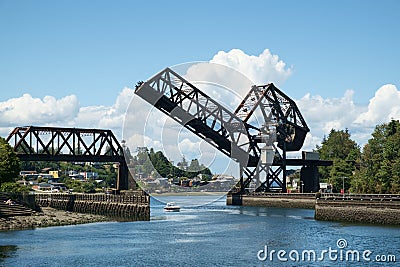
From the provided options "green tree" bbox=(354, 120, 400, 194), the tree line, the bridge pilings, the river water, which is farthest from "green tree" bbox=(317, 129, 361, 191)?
the river water

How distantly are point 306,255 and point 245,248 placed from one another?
13.1 ft

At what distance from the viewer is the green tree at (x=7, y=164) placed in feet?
218

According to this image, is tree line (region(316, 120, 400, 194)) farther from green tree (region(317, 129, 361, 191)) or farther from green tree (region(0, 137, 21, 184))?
green tree (region(0, 137, 21, 184))

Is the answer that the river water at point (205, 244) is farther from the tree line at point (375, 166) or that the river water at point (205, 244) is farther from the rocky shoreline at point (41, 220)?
the tree line at point (375, 166)

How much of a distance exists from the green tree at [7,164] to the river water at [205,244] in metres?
16.1

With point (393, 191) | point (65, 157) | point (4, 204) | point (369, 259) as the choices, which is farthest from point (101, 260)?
point (65, 157)

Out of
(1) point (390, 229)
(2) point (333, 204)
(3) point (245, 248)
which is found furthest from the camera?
(2) point (333, 204)

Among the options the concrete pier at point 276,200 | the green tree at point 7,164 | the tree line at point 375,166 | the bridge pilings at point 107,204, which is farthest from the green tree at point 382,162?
the green tree at point 7,164

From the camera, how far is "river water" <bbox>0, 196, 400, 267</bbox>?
33.8 meters

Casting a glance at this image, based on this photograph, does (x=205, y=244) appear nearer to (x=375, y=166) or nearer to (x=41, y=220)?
(x=41, y=220)

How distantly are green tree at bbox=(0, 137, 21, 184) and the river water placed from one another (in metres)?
16.1

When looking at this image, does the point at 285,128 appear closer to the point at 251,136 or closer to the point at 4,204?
the point at 251,136

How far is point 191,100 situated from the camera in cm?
6762

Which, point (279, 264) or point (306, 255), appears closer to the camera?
point (279, 264)
